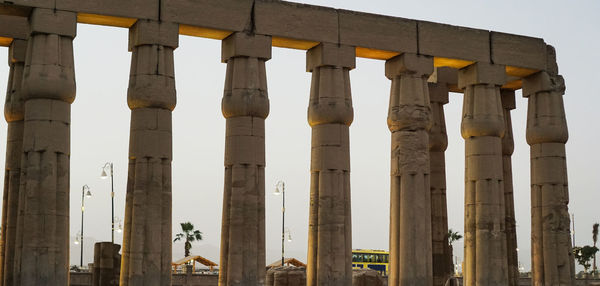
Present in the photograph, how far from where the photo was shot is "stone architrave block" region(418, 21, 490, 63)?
35594 mm

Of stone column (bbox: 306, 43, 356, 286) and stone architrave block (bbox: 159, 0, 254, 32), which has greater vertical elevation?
stone architrave block (bbox: 159, 0, 254, 32)

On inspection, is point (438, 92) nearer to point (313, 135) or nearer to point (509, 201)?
point (509, 201)

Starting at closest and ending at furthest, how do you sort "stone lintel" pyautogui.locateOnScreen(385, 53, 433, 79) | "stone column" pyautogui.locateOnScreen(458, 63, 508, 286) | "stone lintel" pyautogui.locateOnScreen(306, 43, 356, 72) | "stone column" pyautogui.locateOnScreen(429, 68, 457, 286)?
"stone lintel" pyautogui.locateOnScreen(306, 43, 356, 72)
"stone lintel" pyautogui.locateOnScreen(385, 53, 433, 79)
"stone column" pyautogui.locateOnScreen(458, 63, 508, 286)
"stone column" pyautogui.locateOnScreen(429, 68, 457, 286)

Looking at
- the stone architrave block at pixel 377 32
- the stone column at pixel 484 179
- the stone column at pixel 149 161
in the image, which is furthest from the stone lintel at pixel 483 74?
the stone column at pixel 149 161

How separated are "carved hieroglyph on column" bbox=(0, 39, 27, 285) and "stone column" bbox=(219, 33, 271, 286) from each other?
7.62 metres

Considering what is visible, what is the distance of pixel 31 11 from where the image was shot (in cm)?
2906

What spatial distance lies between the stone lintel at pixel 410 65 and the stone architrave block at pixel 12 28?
13.9 meters

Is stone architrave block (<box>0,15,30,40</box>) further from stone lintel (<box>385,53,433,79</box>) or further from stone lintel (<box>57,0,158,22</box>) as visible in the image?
stone lintel (<box>385,53,433,79</box>)

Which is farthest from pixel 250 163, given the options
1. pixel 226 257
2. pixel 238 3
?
pixel 238 3

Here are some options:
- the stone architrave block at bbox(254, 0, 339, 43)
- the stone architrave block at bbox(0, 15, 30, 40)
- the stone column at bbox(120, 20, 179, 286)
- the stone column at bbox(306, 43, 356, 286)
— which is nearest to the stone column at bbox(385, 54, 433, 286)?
the stone column at bbox(306, 43, 356, 286)

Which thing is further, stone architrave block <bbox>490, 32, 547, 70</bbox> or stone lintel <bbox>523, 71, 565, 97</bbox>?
stone lintel <bbox>523, 71, 565, 97</bbox>

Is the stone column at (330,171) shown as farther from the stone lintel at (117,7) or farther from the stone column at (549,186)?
the stone column at (549,186)

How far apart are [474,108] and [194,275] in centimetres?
2551

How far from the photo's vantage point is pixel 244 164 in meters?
31.3
